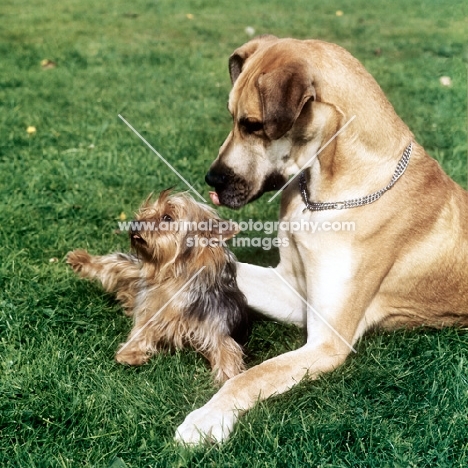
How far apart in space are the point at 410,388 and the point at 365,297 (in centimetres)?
61

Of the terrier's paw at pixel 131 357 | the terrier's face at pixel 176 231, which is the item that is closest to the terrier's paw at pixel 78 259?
Result: the terrier's face at pixel 176 231

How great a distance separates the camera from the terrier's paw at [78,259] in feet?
17.0

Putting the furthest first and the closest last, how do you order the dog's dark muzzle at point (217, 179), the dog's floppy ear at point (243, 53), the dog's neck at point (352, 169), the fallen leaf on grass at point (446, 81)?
the fallen leaf on grass at point (446, 81), the dog's floppy ear at point (243, 53), the dog's dark muzzle at point (217, 179), the dog's neck at point (352, 169)

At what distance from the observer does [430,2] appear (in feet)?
50.5

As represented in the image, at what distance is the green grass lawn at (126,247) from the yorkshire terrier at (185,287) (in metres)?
0.15

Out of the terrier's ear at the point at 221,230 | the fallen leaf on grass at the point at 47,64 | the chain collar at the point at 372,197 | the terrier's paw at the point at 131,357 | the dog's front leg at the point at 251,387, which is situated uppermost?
the chain collar at the point at 372,197

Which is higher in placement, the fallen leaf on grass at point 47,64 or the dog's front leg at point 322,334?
the dog's front leg at point 322,334

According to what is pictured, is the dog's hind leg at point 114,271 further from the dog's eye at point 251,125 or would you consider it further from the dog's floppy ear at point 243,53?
the dog's floppy ear at point 243,53

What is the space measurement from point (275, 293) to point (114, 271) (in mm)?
1183

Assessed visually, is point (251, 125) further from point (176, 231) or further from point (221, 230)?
point (176, 231)

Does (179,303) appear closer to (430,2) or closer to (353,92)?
(353,92)

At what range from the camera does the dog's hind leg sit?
4.80 m

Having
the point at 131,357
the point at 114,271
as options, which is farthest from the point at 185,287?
the point at 114,271

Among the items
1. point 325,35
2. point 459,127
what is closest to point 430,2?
point 325,35
